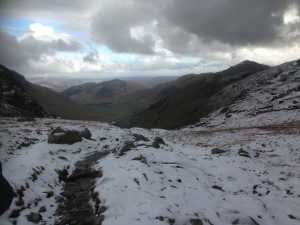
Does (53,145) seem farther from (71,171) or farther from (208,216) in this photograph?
(208,216)

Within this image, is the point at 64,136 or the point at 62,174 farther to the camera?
the point at 64,136

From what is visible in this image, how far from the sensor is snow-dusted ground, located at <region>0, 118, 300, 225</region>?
13023mm

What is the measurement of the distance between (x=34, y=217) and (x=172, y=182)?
24.5 ft

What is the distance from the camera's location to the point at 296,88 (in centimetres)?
7288

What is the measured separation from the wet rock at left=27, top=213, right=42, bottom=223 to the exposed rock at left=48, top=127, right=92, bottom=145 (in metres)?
13.8

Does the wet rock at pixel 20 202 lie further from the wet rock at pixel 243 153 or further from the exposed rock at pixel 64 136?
the wet rock at pixel 243 153

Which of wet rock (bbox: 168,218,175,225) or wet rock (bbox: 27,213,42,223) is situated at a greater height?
wet rock (bbox: 168,218,175,225)

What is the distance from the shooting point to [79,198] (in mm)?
15945

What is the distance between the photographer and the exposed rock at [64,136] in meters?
26.4

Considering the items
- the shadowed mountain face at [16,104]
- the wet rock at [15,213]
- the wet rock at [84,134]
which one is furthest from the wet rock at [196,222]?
the shadowed mountain face at [16,104]

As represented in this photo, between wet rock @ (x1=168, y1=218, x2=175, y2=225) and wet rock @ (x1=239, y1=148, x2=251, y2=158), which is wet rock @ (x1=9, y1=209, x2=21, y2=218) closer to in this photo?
wet rock @ (x1=168, y1=218, x2=175, y2=225)

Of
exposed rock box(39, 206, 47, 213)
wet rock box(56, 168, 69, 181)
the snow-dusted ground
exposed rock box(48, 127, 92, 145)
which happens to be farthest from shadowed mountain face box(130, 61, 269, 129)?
exposed rock box(39, 206, 47, 213)

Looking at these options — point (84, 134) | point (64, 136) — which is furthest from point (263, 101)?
point (64, 136)

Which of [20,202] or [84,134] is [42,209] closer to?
[20,202]
